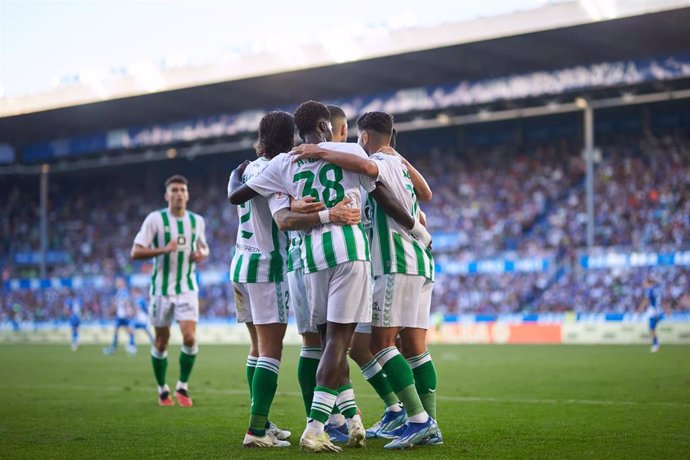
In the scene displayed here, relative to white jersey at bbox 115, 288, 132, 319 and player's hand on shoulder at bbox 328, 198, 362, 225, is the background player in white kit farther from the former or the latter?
white jersey at bbox 115, 288, 132, 319

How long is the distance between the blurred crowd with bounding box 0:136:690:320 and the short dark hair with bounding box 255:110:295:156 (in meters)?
24.9

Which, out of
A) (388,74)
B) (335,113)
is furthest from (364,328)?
(388,74)

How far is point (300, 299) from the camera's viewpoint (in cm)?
668

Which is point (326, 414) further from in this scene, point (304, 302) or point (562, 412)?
point (562, 412)

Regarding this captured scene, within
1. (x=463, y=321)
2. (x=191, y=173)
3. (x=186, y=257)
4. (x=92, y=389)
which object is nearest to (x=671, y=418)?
(x=186, y=257)

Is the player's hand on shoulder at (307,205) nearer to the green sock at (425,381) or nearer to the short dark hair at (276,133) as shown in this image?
the short dark hair at (276,133)

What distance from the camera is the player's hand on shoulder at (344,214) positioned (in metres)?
6.34

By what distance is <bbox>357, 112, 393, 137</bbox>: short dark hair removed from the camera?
7.18m

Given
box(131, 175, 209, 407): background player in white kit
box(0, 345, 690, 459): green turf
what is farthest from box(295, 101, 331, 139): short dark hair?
box(131, 175, 209, 407): background player in white kit

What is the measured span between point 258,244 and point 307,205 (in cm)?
93

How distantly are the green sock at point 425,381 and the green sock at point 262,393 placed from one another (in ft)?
3.68

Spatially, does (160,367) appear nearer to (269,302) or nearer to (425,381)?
(269,302)

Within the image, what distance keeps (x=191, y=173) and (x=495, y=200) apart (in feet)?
63.2

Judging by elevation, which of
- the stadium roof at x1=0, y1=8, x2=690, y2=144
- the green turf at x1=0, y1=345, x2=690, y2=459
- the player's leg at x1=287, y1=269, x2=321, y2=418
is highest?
the stadium roof at x1=0, y1=8, x2=690, y2=144
